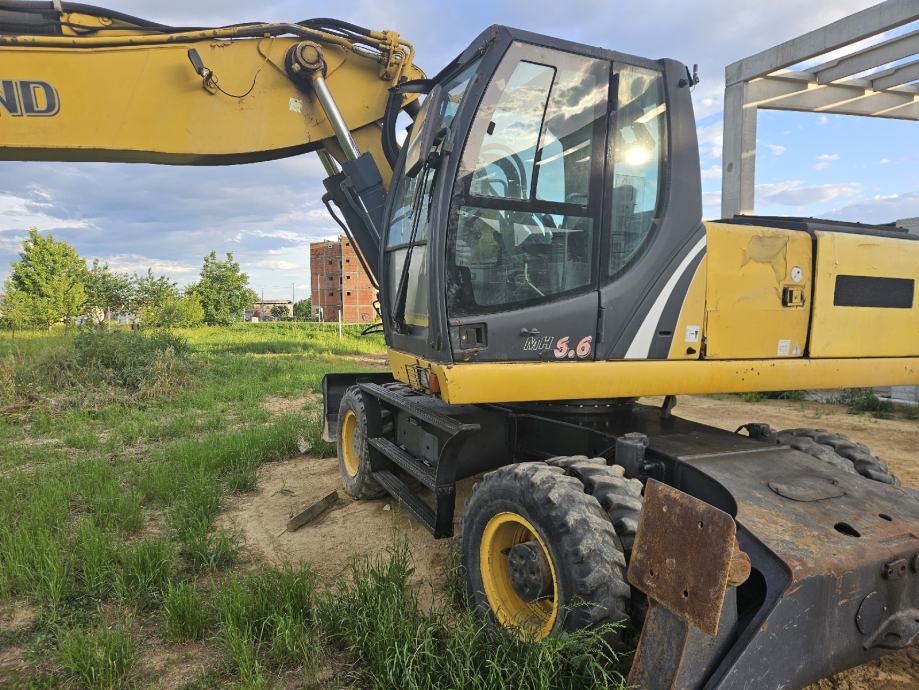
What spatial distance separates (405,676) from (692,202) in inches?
113

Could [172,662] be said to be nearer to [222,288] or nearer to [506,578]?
[506,578]

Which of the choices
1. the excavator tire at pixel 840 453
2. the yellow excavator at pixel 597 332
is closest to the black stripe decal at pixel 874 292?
the yellow excavator at pixel 597 332

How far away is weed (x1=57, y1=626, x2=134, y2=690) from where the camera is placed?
8.38 feet

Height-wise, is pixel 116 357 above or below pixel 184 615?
above

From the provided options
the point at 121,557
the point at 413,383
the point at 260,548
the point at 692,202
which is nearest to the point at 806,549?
the point at 692,202

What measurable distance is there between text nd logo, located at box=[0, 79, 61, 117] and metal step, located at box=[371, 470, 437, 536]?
3.74m

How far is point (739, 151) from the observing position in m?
10.4

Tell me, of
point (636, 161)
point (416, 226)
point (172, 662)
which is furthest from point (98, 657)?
point (636, 161)

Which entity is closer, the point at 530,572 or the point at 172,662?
the point at 530,572

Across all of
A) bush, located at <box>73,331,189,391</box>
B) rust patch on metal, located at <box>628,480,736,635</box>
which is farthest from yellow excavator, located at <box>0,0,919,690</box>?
bush, located at <box>73,331,189,391</box>

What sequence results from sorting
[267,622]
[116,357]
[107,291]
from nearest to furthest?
[267,622], [116,357], [107,291]

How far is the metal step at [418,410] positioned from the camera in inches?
131

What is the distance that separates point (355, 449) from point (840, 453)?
12.0 feet

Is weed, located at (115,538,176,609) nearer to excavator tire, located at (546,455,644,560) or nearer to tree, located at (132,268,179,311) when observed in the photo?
excavator tire, located at (546,455,644,560)
